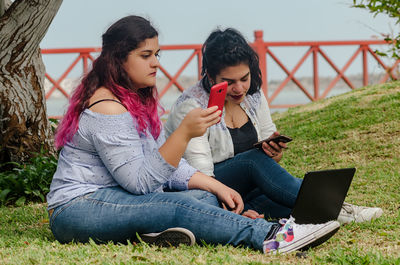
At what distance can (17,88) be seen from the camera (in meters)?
5.44

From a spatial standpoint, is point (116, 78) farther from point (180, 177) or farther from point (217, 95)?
point (180, 177)

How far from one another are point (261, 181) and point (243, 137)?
1.42ft

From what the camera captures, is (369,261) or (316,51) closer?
(369,261)

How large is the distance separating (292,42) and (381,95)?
4.10 meters

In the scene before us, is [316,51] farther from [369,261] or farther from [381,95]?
[369,261]

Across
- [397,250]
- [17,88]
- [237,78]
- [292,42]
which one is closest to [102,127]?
[237,78]

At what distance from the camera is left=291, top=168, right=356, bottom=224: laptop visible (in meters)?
2.86

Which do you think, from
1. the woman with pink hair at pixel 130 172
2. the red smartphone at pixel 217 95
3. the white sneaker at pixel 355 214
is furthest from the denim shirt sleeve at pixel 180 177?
the white sneaker at pixel 355 214

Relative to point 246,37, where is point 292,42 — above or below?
below

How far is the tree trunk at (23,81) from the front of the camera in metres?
5.27

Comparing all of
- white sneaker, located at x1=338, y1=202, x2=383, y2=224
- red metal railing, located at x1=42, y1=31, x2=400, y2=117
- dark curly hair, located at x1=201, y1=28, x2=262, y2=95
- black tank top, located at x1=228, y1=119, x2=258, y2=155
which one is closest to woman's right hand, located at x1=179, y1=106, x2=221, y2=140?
dark curly hair, located at x1=201, y1=28, x2=262, y2=95

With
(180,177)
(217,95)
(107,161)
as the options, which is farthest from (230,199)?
(107,161)

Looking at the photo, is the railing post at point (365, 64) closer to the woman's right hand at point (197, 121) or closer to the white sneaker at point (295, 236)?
the white sneaker at point (295, 236)

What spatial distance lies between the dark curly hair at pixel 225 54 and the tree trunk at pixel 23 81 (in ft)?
7.78
